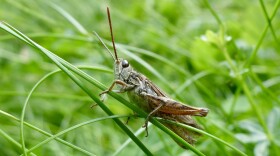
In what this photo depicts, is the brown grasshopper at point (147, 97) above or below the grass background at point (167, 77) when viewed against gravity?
below

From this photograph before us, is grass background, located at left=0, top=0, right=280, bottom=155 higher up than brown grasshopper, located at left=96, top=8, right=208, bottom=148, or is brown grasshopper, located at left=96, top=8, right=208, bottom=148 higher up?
grass background, located at left=0, top=0, right=280, bottom=155

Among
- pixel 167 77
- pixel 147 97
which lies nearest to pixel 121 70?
pixel 147 97

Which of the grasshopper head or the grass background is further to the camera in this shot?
the grass background

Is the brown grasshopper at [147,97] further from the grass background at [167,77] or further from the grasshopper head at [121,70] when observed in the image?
the grass background at [167,77]

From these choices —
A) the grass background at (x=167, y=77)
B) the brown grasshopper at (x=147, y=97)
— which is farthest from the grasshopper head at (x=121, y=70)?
the grass background at (x=167, y=77)

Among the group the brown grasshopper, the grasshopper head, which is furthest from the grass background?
the grasshopper head

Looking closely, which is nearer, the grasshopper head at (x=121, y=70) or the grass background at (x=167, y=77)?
the grasshopper head at (x=121, y=70)

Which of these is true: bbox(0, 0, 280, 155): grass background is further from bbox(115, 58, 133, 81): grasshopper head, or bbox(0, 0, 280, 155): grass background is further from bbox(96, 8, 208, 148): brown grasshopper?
bbox(115, 58, 133, 81): grasshopper head

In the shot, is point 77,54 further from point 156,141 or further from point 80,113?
point 156,141

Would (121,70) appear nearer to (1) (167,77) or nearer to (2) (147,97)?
(2) (147,97)
